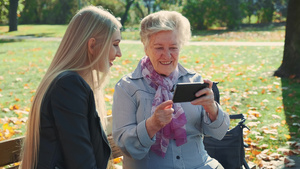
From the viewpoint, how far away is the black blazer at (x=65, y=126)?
81.7 inches

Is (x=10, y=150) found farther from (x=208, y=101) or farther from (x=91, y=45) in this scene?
(x=208, y=101)

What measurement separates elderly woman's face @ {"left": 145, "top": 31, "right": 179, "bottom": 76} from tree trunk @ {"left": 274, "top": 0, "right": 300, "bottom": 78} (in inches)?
259

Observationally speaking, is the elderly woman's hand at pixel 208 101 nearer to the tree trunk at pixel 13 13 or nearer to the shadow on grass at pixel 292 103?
the shadow on grass at pixel 292 103

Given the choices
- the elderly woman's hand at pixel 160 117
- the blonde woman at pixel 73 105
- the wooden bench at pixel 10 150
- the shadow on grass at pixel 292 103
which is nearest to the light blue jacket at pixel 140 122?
the elderly woman's hand at pixel 160 117

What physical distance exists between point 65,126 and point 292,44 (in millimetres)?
7696

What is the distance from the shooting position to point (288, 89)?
7.83 metres

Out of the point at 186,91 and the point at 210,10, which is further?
the point at 210,10

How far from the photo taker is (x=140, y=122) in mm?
2633

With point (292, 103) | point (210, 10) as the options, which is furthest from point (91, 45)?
point (210, 10)

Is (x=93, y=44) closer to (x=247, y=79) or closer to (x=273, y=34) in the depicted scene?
(x=247, y=79)

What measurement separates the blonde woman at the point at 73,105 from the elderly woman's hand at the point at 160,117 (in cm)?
31

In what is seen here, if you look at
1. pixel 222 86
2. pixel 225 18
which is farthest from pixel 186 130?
pixel 225 18

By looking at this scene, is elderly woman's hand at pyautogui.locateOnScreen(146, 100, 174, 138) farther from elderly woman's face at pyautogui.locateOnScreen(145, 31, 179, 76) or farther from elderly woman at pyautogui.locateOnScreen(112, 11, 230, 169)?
elderly woman's face at pyautogui.locateOnScreen(145, 31, 179, 76)

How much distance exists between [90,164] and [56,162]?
0.19 metres
